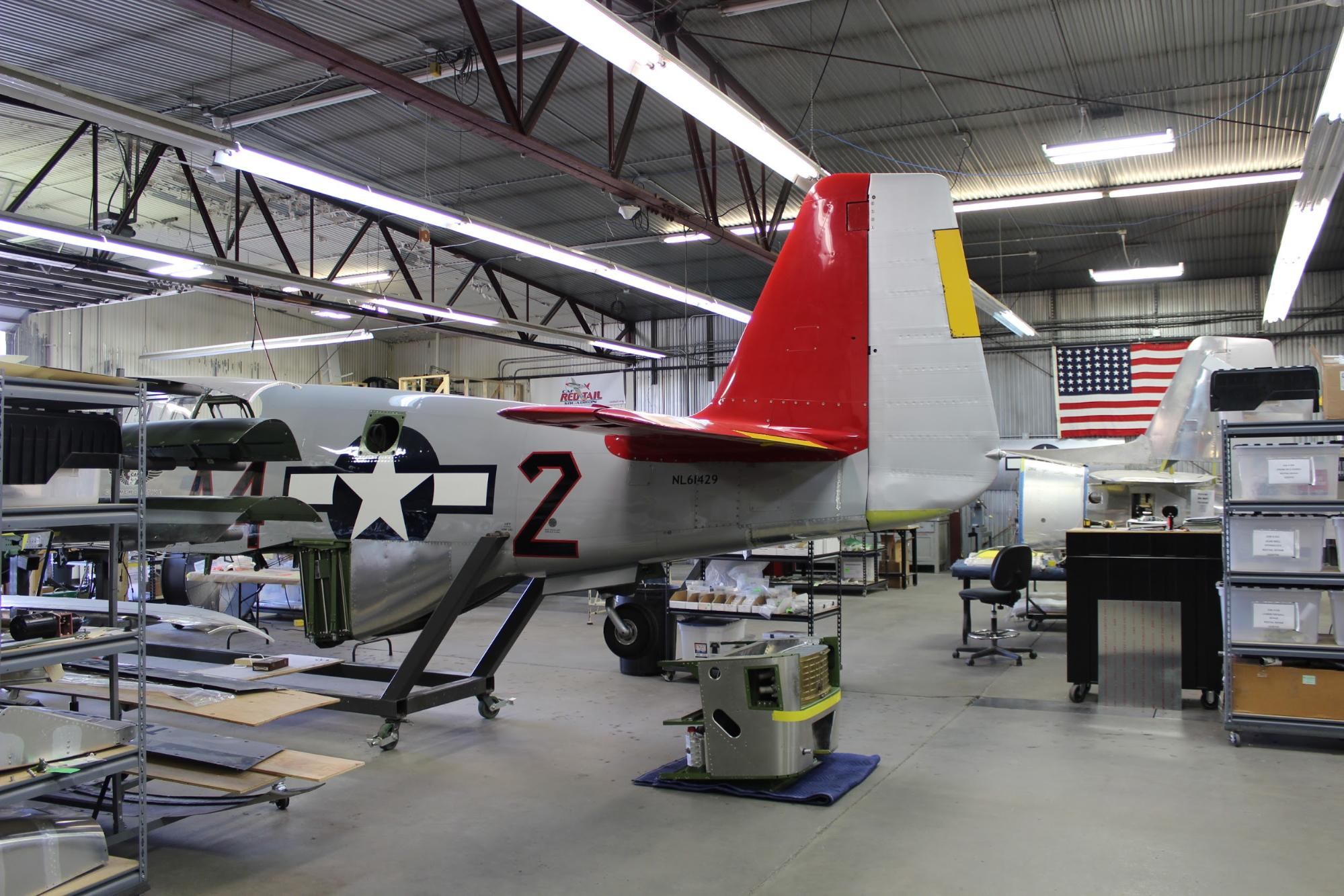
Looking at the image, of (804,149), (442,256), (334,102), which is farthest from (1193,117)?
(442,256)

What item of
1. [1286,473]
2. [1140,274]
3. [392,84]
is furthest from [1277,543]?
[1140,274]

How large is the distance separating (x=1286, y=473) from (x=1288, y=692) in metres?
1.34

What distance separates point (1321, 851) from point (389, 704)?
15.8 ft

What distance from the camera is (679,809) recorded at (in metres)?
4.41

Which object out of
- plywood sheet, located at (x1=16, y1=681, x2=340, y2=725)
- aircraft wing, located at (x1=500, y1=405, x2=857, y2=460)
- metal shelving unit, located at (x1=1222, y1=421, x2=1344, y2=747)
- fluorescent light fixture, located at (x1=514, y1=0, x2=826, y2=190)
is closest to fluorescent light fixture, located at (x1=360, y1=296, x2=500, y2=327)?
fluorescent light fixture, located at (x1=514, y1=0, x2=826, y2=190)

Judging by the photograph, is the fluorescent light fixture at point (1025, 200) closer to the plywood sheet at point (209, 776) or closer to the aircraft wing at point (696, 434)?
the aircraft wing at point (696, 434)

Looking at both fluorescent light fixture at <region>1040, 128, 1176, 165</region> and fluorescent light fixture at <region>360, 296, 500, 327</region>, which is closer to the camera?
fluorescent light fixture at <region>1040, 128, 1176, 165</region>

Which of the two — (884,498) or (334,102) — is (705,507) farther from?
(334,102)

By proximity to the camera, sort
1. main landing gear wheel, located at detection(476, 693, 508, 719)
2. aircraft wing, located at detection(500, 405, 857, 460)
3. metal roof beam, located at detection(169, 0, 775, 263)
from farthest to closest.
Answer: main landing gear wheel, located at detection(476, 693, 508, 719) < metal roof beam, located at detection(169, 0, 775, 263) < aircraft wing, located at detection(500, 405, 857, 460)

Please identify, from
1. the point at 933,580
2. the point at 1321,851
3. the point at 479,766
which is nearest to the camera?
the point at 1321,851

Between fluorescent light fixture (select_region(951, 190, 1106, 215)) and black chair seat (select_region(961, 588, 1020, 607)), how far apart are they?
13.8ft

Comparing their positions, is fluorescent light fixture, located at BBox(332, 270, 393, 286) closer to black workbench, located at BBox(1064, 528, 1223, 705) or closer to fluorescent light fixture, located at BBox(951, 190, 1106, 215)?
fluorescent light fixture, located at BBox(951, 190, 1106, 215)

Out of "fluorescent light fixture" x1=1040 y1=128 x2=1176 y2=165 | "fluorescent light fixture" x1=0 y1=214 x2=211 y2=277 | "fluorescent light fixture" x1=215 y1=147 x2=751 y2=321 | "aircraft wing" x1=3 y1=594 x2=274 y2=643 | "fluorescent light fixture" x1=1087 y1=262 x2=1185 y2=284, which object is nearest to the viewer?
"aircraft wing" x1=3 y1=594 x2=274 y2=643

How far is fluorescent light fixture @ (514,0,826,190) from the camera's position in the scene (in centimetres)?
493
